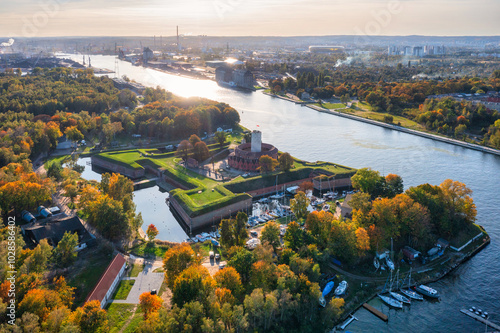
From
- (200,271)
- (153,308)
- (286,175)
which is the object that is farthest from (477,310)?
(286,175)

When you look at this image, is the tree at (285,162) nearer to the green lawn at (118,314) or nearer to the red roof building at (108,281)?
the red roof building at (108,281)

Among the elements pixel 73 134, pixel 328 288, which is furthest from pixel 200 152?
pixel 328 288

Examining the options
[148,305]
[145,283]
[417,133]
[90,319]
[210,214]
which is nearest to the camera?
[90,319]

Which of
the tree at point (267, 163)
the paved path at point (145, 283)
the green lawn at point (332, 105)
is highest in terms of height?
the green lawn at point (332, 105)

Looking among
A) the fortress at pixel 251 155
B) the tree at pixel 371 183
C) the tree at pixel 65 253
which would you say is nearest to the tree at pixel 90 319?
the tree at pixel 65 253

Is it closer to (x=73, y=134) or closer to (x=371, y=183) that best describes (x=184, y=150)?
(x=73, y=134)

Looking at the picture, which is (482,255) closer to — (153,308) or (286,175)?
(286,175)
